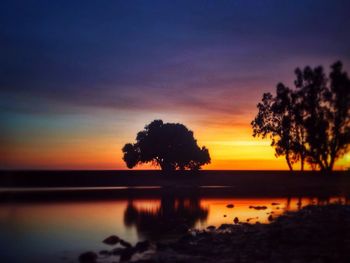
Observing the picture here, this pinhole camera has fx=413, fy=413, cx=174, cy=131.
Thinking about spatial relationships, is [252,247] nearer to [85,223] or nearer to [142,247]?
[142,247]

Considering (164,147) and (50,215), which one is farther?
(164,147)

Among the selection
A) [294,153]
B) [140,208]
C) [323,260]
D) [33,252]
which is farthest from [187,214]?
[294,153]

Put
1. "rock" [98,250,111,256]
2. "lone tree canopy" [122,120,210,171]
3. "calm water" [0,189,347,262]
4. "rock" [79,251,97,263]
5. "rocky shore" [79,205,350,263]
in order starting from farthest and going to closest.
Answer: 1. "lone tree canopy" [122,120,210,171]
2. "calm water" [0,189,347,262]
3. "rock" [98,250,111,256]
4. "rock" [79,251,97,263]
5. "rocky shore" [79,205,350,263]

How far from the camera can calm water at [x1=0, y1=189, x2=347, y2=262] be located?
24531mm

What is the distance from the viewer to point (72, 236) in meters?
28.9

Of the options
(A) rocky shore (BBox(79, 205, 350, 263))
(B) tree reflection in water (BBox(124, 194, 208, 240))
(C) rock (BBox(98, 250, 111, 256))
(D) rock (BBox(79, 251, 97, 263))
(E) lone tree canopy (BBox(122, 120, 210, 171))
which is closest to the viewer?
(A) rocky shore (BBox(79, 205, 350, 263))

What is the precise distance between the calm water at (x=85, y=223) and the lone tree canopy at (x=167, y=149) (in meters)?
43.9

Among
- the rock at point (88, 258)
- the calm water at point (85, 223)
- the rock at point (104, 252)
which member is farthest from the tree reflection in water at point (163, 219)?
the rock at point (88, 258)

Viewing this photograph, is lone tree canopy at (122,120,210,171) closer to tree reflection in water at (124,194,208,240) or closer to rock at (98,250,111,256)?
tree reflection in water at (124,194,208,240)

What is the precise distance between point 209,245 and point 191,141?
75.0 m

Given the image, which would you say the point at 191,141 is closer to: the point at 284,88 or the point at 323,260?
the point at 284,88

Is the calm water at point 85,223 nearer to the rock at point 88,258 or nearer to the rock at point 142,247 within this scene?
the rock at point 88,258

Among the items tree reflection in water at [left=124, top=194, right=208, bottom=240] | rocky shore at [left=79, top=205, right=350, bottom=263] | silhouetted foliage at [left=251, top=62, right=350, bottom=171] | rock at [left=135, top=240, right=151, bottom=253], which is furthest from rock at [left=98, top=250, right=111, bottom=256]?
silhouetted foliage at [left=251, top=62, right=350, bottom=171]

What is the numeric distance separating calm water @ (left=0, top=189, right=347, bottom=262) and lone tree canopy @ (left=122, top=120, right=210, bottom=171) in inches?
1727
